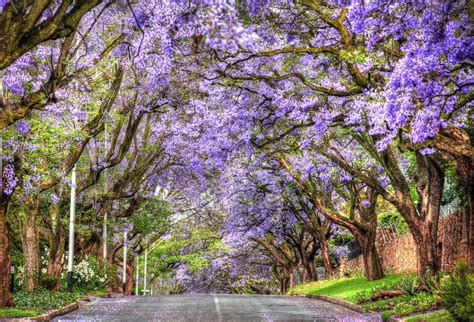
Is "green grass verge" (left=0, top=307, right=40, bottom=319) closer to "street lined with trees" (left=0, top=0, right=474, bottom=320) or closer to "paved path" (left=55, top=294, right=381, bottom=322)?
"paved path" (left=55, top=294, right=381, bottom=322)

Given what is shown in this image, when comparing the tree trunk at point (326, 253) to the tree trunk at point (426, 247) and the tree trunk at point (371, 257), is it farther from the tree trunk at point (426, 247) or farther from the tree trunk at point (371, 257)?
the tree trunk at point (426, 247)

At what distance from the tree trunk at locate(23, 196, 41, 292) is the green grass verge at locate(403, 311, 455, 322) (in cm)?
1216

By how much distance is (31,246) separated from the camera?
22.9 metres

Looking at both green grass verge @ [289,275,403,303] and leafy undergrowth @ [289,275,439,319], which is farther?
green grass verge @ [289,275,403,303]

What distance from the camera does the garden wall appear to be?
65.2 ft

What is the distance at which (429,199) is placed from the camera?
62.2ft

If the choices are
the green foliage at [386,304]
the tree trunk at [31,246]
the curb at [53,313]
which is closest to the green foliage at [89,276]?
the tree trunk at [31,246]

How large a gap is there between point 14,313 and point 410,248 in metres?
14.9

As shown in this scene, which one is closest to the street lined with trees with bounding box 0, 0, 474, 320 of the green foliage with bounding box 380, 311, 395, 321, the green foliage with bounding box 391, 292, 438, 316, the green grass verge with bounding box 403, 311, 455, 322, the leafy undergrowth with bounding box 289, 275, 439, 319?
the leafy undergrowth with bounding box 289, 275, 439, 319

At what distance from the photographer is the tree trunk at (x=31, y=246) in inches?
852

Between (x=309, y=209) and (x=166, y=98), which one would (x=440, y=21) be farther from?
(x=309, y=209)

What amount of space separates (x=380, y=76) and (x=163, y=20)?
195 inches

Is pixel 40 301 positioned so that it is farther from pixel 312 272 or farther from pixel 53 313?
pixel 312 272

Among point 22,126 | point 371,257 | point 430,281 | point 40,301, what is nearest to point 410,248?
point 371,257
